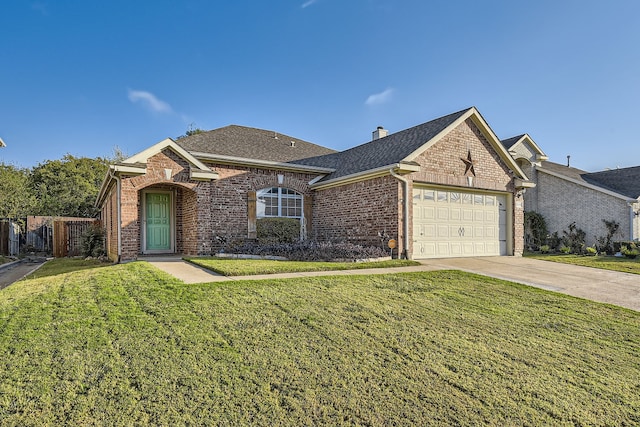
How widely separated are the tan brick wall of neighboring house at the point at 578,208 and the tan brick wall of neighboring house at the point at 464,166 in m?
6.67

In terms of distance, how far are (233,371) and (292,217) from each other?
10.5 meters

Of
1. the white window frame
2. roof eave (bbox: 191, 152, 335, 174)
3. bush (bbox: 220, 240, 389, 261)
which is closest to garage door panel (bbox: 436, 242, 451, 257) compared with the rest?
bush (bbox: 220, 240, 389, 261)

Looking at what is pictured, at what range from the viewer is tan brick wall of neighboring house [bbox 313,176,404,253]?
1062cm

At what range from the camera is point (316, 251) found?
10289 mm

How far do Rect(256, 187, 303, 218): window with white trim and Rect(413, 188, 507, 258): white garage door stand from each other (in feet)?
15.8

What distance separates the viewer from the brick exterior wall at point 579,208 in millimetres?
16312

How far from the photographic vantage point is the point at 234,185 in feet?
40.6

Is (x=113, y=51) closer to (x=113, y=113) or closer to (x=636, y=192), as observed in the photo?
(x=113, y=113)

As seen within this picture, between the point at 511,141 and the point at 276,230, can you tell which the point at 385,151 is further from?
the point at 511,141

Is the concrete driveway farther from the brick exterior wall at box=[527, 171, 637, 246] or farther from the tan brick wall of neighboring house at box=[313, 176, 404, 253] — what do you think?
the brick exterior wall at box=[527, 171, 637, 246]

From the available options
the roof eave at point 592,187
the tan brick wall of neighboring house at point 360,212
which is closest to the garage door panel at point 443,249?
the tan brick wall of neighboring house at point 360,212

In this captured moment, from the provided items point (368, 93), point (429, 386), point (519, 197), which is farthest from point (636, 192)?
point (429, 386)

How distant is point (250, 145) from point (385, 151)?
18.3ft

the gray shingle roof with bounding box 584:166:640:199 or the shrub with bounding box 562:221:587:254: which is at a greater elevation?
the gray shingle roof with bounding box 584:166:640:199
